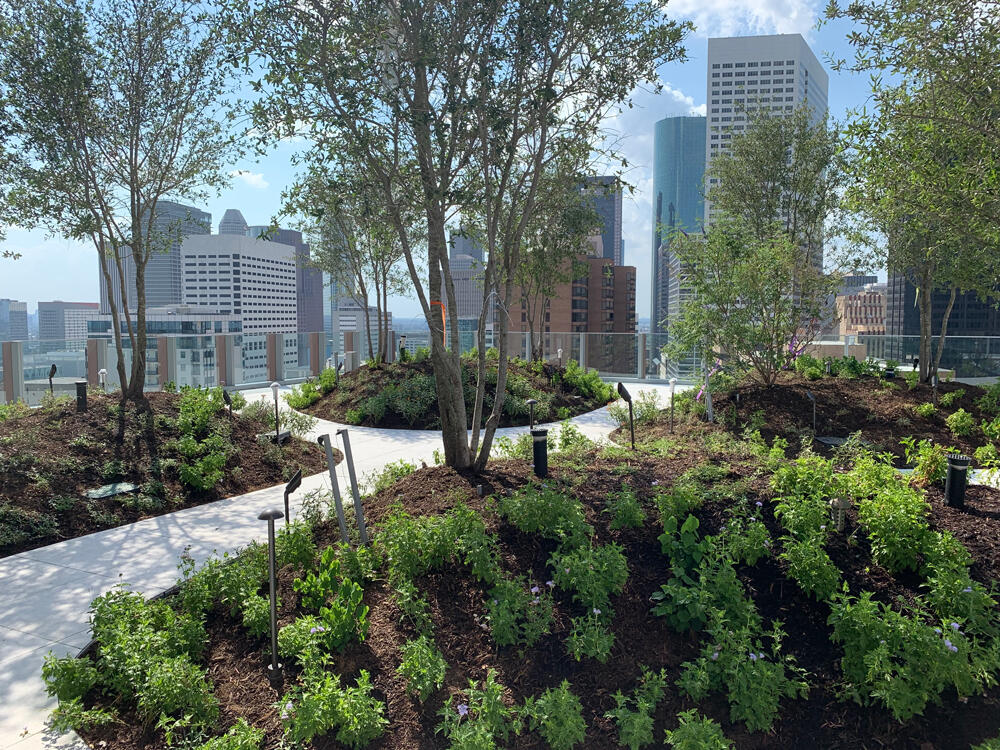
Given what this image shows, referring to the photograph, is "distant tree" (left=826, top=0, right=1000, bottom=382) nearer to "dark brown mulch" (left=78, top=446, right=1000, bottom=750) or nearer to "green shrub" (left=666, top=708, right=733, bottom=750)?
"dark brown mulch" (left=78, top=446, right=1000, bottom=750)

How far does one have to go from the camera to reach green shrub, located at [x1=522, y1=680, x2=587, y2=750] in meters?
2.68

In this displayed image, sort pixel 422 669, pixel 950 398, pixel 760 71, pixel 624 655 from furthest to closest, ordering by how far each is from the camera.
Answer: pixel 760 71 < pixel 950 398 < pixel 624 655 < pixel 422 669

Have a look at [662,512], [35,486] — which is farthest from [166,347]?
[662,512]

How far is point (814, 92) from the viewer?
1293 inches

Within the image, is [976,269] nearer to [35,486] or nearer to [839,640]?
[839,640]

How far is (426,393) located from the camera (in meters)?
11.2

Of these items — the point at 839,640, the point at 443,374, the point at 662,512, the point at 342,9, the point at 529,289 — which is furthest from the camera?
the point at 529,289

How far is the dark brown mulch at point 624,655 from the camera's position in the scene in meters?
2.82

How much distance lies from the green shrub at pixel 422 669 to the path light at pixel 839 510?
2538mm

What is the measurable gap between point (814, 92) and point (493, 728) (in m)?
37.6

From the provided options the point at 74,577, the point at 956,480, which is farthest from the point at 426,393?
the point at 956,480

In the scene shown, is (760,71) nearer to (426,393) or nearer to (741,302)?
(741,302)

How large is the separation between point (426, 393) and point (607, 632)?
8.10 meters

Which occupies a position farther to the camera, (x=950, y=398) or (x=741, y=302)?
(x=741, y=302)
